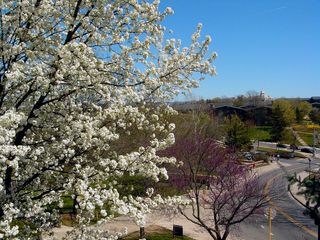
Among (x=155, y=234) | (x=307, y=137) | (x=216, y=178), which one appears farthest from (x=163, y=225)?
(x=307, y=137)

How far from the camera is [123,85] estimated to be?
6.63 meters

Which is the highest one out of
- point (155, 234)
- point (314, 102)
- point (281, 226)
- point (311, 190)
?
point (314, 102)

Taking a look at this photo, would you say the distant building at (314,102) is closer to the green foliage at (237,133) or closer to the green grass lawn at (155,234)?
the green foliage at (237,133)

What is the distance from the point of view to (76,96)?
6.62m

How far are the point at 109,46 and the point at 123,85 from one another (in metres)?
0.73

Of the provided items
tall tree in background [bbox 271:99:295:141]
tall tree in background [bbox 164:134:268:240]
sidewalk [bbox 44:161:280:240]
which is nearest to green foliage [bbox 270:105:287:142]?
tall tree in background [bbox 271:99:295:141]

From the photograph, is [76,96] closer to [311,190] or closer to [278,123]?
[311,190]

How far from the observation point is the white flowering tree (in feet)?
18.6

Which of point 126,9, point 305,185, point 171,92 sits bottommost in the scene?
point 305,185

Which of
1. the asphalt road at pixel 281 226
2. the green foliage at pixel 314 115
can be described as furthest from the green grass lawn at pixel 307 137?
the asphalt road at pixel 281 226

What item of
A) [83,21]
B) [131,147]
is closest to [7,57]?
[83,21]

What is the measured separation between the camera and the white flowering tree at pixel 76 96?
5664mm

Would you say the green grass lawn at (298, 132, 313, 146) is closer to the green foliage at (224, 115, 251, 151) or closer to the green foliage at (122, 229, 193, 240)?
the green foliage at (224, 115, 251, 151)

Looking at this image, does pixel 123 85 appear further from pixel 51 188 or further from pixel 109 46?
pixel 51 188
